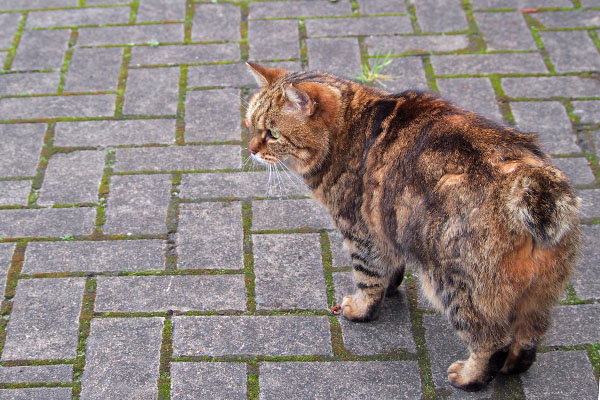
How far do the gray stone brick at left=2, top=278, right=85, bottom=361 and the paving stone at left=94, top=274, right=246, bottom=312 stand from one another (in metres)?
0.14

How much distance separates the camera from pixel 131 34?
5301 millimetres

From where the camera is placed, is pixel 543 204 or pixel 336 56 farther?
pixel 336 56

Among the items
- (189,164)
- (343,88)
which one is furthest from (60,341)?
(343,88)

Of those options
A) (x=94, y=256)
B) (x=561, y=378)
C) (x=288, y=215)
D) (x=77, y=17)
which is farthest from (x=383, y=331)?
(x=77, y=17)

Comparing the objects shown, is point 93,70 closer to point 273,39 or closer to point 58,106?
point 58,106

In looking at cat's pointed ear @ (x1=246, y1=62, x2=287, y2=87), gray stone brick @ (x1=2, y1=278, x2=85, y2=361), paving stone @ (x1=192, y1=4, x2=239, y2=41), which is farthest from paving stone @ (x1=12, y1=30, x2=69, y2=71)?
cat's pointed ear @ (x1=246, y1=62, x2=287, y2=87)

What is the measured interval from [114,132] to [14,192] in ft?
2.35

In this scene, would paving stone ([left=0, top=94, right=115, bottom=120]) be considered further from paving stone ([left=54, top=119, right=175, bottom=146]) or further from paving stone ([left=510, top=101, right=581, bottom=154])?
paving stone ([left=510, top=101, right=581, bottom=154])

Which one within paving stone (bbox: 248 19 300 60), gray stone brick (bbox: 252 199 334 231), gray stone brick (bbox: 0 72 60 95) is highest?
gray stone brick (bbox: 0 72 60 95)

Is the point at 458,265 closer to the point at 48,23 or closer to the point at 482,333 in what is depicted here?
the point at 482,333

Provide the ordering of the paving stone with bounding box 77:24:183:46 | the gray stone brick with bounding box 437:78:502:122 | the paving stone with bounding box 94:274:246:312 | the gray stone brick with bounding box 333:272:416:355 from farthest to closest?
the paving stone with bounding box 77:24:183:46 → the gray stone brick with bounding box 437:78:502:122 → the paving stone with bounding box 94:274:246:312 → the gray stone brick with bounding box 333:272:416:355

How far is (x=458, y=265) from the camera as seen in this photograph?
9.36 feet

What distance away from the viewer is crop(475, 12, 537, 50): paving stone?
202 inches

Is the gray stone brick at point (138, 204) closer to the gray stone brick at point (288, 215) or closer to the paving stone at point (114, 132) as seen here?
the paving stone at point (114, 132)
